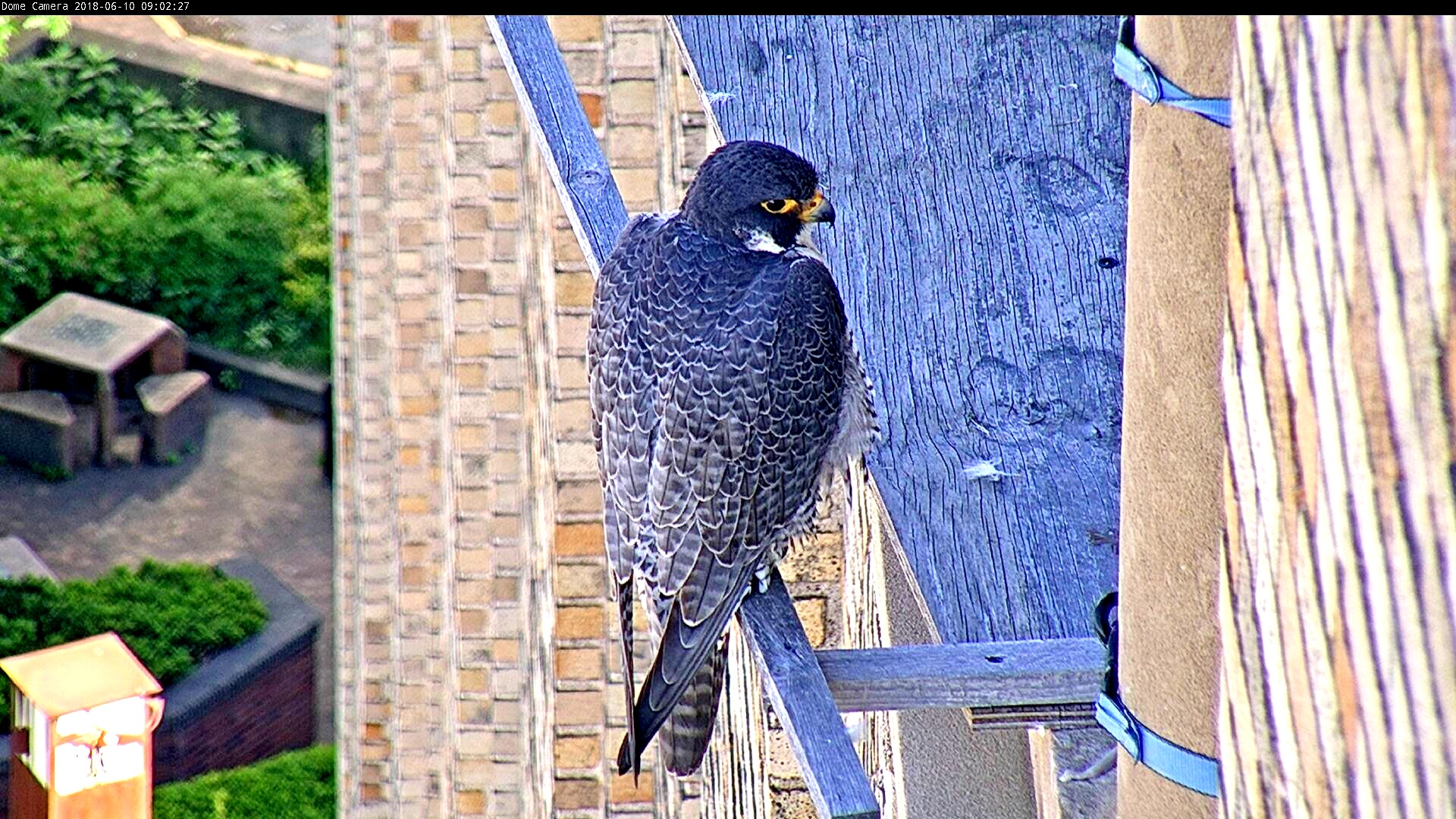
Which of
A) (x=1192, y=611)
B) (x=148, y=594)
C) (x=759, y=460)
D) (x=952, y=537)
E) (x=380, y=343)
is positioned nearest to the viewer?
(x=1192, y=611)

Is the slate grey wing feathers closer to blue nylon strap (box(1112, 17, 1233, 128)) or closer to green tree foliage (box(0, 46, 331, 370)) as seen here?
blue nylon strap (box(1112, 17, 1233, 128))

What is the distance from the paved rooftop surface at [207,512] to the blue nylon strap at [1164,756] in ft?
32.3

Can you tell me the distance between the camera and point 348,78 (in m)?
8.70

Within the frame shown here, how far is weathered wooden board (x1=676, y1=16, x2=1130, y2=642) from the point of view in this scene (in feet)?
7.83

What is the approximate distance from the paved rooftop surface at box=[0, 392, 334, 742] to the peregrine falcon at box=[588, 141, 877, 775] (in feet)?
27.8

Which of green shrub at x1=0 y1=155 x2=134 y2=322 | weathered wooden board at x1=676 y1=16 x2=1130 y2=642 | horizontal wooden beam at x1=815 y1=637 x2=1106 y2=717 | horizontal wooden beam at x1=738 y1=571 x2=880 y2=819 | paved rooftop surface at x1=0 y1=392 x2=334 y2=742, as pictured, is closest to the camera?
horizontal wooden beam at x1=738 y1=571 x2=880 y2=819

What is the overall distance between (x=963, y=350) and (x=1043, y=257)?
0.67 ft

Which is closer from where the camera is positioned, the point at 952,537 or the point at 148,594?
the point at 952,537

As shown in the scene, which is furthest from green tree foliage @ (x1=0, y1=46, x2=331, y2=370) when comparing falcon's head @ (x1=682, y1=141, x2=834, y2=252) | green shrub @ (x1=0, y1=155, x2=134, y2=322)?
falcon's head @ (x1=682, y1=141, x2=834, y2=252)

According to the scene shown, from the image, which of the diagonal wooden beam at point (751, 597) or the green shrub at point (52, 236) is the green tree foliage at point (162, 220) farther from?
the diagonal wooden beam at point (751, 597)

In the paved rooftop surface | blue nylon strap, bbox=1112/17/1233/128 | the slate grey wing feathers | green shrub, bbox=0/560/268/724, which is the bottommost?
green shrub, bbox=0/560/268/724

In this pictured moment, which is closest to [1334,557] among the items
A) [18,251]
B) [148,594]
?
[148,594]

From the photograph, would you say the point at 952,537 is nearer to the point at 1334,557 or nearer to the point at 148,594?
the point at 1334,557

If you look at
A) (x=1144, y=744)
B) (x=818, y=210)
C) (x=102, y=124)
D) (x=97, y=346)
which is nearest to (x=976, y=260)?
(x=818, y=210)
